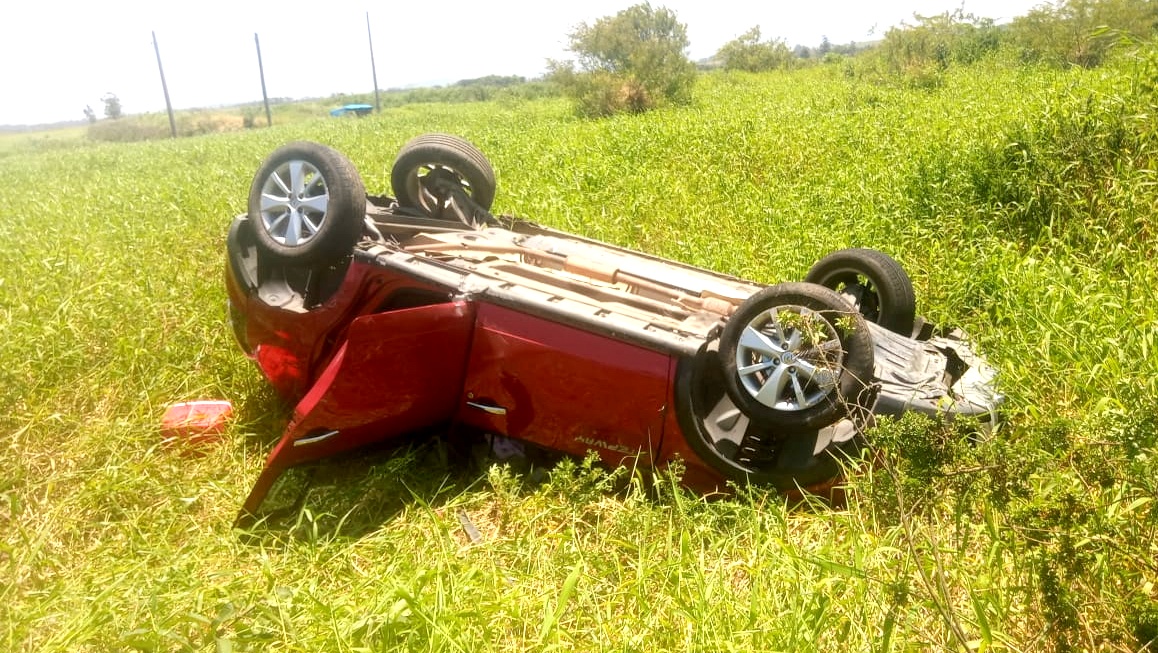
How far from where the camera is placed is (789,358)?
2770 mm

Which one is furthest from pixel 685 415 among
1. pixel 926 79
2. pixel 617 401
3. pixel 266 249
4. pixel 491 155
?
pixel 926 79

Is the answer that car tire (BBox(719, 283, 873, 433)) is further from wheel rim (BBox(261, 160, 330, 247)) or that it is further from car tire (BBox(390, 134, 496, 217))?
car tire (BBox(390, 134, 496, 217))

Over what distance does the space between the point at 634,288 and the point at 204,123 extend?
38538mm

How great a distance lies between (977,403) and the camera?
9.80 ft

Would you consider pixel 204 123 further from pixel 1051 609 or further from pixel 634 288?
pixel 1051 609

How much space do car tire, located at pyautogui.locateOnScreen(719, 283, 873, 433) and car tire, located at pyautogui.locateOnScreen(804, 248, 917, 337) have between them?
865 mm

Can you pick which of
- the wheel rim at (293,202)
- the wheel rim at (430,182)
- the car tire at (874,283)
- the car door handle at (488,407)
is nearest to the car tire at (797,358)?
the car tire at (874,283)

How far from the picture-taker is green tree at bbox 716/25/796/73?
26.3 m

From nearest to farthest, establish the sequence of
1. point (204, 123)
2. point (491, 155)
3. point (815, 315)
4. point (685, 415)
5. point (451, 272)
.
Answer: point (815, 315) → point (685, 415) → point (451, 272) → point (491, 155) → point (204, 123)

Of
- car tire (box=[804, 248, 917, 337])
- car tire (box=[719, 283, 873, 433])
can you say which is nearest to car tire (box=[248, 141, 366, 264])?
car tire (box=[719, 283, 873, 433])

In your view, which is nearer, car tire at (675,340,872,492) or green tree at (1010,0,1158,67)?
car tire at (675,340,872,492)

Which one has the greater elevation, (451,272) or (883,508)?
(451,272)

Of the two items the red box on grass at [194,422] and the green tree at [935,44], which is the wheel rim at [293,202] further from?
the green tree at [935,44]

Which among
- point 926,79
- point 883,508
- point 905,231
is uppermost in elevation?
point 926,79
